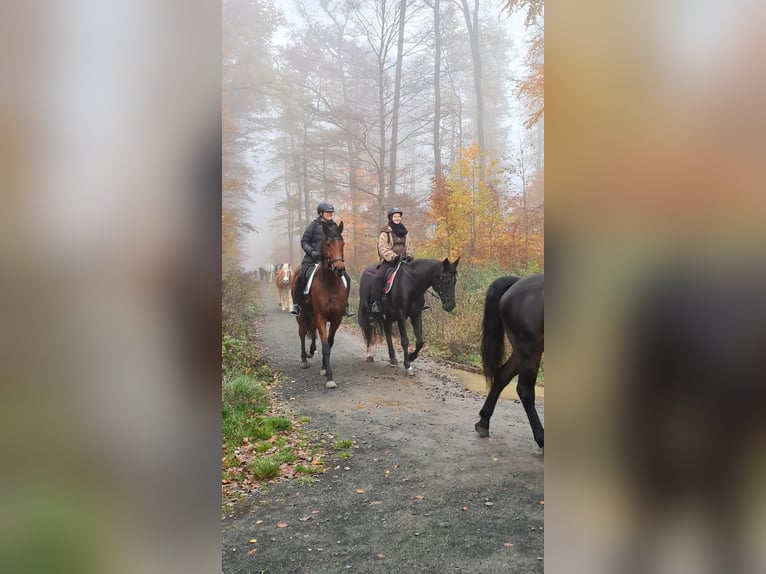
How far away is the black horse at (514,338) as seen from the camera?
2799mm

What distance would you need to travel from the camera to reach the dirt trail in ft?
7.41

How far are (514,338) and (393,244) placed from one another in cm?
105

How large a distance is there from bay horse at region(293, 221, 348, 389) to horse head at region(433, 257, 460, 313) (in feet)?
2.27

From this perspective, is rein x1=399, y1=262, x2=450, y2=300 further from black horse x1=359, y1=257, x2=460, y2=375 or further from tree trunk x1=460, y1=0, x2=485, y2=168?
tree trunk x1=460, y1=0, x2=485, y2=168

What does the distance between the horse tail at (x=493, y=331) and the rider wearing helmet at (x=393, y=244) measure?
0.63 meters
